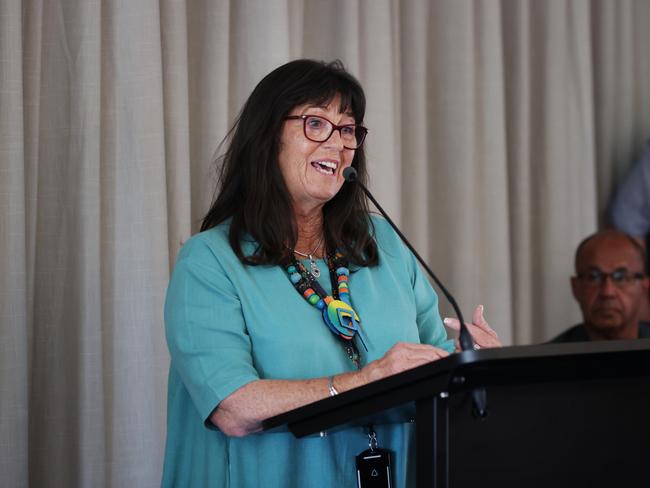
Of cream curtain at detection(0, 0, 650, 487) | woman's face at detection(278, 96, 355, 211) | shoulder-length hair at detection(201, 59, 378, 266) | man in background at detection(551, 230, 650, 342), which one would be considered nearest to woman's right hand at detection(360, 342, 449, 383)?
shoulder-length hair at detection(201, 59, 378, 266)

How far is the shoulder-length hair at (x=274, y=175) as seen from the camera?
2.04m

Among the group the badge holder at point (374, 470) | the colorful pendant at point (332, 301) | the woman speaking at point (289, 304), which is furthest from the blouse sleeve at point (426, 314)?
the badge holder at point (374, 470)

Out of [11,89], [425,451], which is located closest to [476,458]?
[425,451]

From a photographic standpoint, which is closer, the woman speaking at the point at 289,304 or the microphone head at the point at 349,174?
the woman speaking at the point at 289,304

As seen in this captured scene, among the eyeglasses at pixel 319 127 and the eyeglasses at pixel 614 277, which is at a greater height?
the eyeglasses at pixel 319 127

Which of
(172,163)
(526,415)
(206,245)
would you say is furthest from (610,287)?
(526,415)

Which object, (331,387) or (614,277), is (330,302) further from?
(614,277)

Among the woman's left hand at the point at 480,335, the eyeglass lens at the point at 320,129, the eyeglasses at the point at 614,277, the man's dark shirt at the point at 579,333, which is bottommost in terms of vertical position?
the man's dark shirt at the point at 579,333

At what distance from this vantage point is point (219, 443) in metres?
1.87

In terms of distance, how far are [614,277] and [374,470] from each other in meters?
2.20

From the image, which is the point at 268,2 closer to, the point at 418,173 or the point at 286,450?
the point at 418,173

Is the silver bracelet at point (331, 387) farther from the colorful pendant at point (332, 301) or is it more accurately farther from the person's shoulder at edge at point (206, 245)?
the person's shoulder at edge at point (206, 245)

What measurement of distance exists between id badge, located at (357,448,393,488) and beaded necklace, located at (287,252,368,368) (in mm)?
255

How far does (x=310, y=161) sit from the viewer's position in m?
2.08
